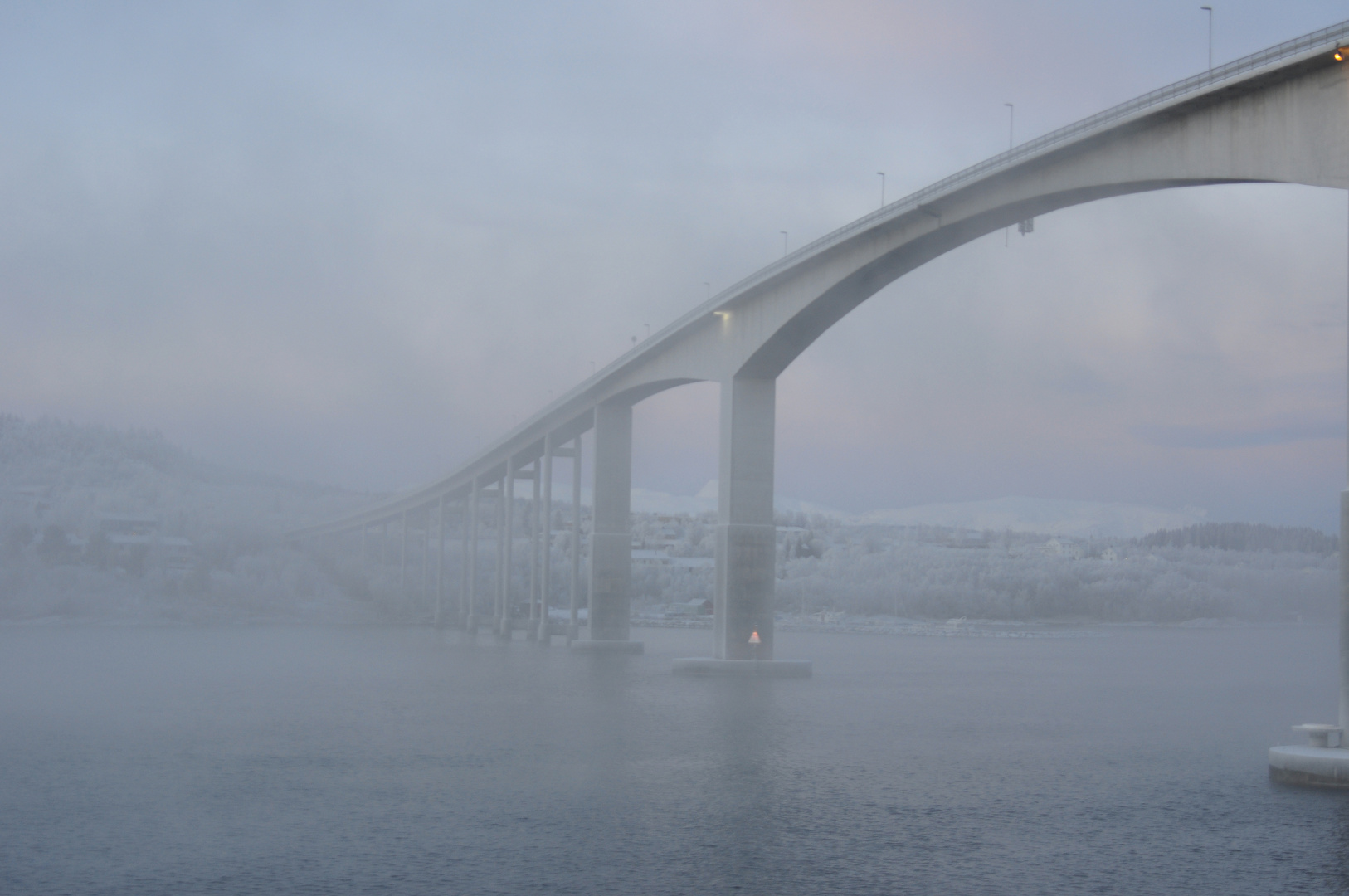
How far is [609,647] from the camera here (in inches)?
2410

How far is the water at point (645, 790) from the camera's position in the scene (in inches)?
582

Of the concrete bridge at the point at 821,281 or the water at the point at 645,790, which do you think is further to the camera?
the concrete bridge at the point at 821,281

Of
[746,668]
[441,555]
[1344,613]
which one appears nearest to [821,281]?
[746,668]

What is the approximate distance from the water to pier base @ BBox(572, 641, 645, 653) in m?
16.4

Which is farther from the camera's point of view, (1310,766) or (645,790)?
(1310,766)

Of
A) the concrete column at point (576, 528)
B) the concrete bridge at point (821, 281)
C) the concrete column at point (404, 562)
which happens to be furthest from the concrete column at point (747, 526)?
the concrete column at point (404, 562)

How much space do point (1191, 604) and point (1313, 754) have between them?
136 m

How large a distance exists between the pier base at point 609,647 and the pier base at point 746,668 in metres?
14.7

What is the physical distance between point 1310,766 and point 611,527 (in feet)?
139

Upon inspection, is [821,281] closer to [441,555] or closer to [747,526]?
[747,526]

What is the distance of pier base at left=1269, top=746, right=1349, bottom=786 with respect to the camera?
67.2 feet

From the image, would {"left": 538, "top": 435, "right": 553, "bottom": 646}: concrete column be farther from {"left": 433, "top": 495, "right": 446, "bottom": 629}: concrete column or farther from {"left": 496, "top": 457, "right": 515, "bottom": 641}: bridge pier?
{"left": 433, "top": 495, "right": 446, "bottom": 629}: concrete column

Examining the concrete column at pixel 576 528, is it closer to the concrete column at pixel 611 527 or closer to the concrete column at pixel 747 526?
the concrete column at pixel 611 527

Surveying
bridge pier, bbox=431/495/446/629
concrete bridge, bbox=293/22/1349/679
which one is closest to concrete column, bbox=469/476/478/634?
bridge pier, bbox=431/495/446/629
